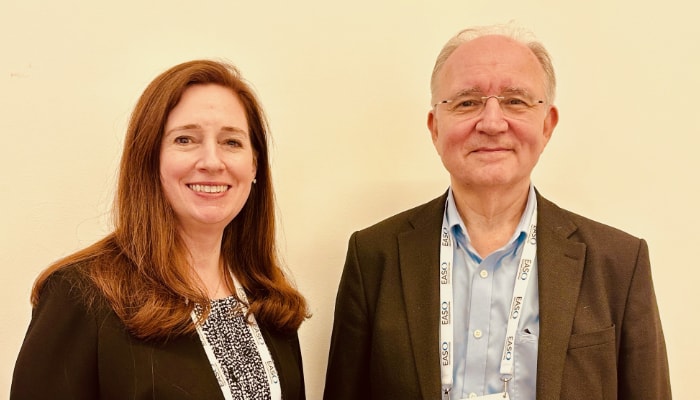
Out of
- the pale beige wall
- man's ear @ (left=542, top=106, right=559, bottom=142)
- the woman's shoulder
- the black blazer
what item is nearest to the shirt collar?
man's ear @ (left=542, top=106, right=559, bottom=142)

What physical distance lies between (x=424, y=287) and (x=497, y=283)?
225 mm

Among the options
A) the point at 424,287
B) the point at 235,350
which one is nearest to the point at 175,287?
the point at 235,350

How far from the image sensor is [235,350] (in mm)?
1761

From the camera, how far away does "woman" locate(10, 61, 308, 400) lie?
1557 mm

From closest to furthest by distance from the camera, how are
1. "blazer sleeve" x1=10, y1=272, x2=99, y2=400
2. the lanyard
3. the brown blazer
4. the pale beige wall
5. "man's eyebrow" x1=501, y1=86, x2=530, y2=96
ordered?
1. "blazer sleeve" x1=10, y1=272, x2=99, y2=400
2. the lanyard
3. the brown blazer
4. "man's eyebrow" x1=501, y1=86, x2=530, y2=96
5. the pale beige wall

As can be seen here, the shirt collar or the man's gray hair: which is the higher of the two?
the man's gray hair

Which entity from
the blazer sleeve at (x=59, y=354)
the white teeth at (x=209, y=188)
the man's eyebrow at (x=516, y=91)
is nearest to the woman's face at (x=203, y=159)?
the white teeth at (x=209, y=188)

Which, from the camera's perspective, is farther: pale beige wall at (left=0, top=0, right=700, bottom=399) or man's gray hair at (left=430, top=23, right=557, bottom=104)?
pale beige wall at (left=0, top=0, right=700, bottom=399)

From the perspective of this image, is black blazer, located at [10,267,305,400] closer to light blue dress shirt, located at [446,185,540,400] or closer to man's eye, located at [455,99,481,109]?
light blue dress shirt, located at [446,185,540,400]

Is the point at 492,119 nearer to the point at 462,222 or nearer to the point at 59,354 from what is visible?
the point at 462,222

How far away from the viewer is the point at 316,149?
2541mm

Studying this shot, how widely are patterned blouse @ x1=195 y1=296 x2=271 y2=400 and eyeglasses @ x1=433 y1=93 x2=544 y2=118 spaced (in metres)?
0.93

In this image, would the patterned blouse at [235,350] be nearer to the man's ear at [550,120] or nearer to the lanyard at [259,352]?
the lanyard at [259,352]

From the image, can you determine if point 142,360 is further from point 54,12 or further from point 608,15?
point 608,15
